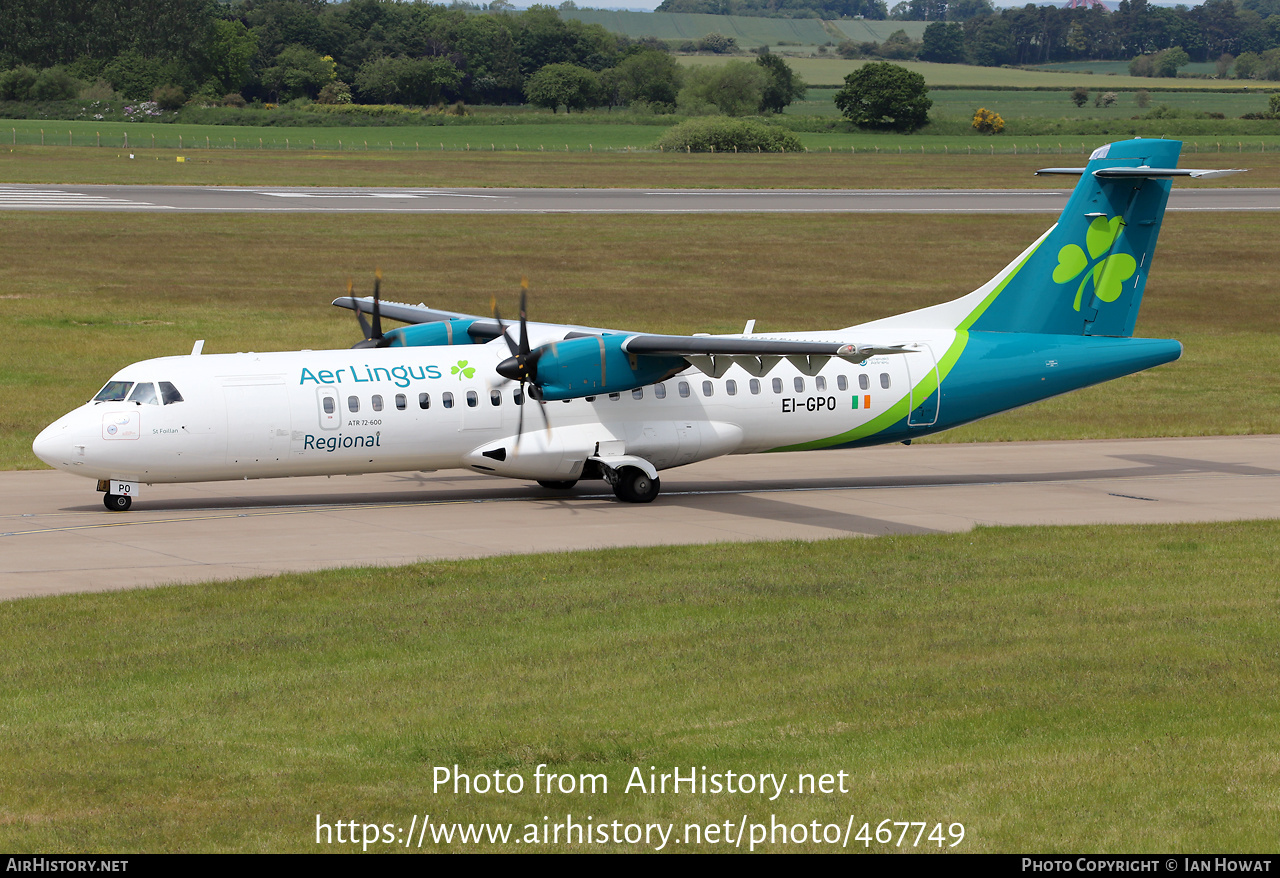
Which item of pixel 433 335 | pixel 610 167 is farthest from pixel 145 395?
pixel 610 167

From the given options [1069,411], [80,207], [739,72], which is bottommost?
[1069,411]

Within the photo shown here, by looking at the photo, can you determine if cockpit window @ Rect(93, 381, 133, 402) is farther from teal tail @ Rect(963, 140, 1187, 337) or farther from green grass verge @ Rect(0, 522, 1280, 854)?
teal tail @ Rect(963, 140, 1187, 337)

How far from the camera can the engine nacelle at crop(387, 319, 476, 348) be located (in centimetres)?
2873

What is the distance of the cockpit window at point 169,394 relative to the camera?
2450cm

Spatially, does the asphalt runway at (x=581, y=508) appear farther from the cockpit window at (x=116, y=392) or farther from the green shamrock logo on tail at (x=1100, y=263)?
the green shamrock logo on tail at (x=1100, y=263)

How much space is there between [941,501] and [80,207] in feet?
200

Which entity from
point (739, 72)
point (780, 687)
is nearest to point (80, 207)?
point (780, 687)

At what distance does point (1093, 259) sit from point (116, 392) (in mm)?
19355

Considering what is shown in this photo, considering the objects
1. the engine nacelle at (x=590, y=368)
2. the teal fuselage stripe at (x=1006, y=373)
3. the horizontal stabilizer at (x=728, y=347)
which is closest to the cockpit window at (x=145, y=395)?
the engine nacelle at (x=590, y=368)

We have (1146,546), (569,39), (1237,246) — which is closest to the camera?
(1146,546)

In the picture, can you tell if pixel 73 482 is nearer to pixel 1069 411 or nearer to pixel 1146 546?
pixel 1146 546

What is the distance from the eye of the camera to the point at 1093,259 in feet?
96.7

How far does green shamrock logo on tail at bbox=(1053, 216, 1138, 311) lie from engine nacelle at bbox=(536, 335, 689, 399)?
31.1ft

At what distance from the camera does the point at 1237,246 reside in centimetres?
7250
